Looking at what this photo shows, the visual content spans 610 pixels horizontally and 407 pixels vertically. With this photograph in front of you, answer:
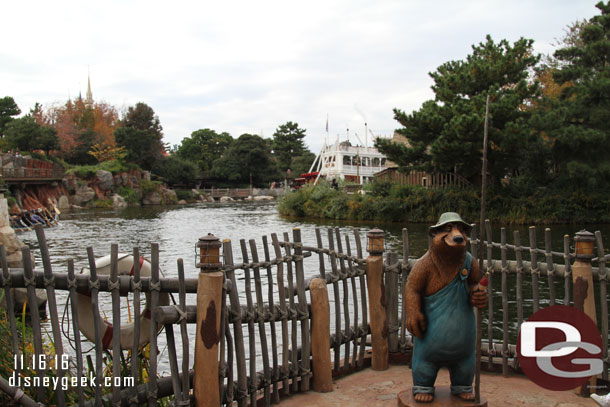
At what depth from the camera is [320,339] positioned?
163 inches

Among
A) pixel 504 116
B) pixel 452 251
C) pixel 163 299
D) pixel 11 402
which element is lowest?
pixel 11 402

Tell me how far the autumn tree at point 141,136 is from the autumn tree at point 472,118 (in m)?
38.5

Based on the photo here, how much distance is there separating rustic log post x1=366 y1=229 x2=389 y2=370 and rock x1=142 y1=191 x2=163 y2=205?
49.6 meters

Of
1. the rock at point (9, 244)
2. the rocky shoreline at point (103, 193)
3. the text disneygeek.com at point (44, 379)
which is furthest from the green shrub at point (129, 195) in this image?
the text disneygeek.com at point (44, 379)

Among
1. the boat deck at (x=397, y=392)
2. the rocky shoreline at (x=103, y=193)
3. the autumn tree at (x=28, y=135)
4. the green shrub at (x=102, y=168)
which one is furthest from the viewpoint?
the green shrub at (x=102, y=168)

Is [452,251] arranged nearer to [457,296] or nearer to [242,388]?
[457,296]

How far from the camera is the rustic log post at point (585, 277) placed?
3842mm

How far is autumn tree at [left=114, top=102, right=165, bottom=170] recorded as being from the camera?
54.3 metres

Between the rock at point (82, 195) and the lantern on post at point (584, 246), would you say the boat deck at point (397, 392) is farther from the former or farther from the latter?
the rock at point (82, 195)

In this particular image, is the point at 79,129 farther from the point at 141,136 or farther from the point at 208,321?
the point at 208,321

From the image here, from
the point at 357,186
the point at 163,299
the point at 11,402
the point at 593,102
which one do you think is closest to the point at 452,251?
the point at 163,299

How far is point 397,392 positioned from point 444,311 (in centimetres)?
104

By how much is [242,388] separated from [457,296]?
5.17ft

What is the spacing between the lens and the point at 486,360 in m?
4.54
